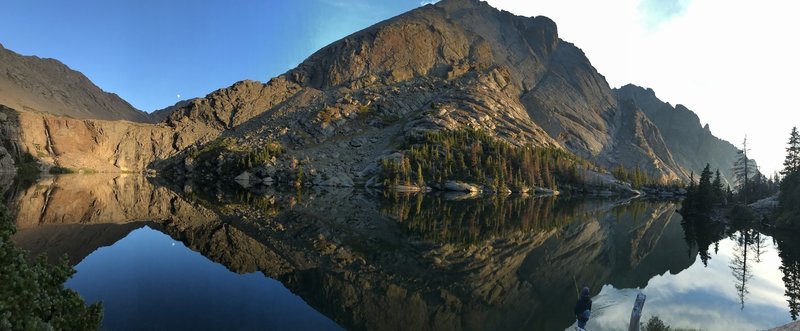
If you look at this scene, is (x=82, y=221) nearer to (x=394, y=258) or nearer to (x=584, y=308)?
(x=394, y=258)

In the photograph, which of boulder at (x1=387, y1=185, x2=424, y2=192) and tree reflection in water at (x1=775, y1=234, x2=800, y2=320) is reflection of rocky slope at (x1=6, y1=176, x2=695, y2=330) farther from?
boulder at (x1=387, y1=185, x2=424, y2=192)

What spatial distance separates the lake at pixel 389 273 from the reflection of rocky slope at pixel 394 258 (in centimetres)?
13

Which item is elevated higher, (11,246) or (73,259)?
(11,246)

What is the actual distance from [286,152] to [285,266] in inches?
6637

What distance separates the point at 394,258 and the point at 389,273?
4.70 metres

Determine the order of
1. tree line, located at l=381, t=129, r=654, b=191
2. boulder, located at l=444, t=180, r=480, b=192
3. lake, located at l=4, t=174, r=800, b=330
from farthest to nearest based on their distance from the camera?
tree line, located at l=381, t=129, r=654, b=191 < boulder, located at l=444, t=180, r=480, b=192 < lake, located at l=4, t=174, r=800, b=330

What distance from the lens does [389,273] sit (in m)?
27.3

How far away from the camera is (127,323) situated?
17375 mm

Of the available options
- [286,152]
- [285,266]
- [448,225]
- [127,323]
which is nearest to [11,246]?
[127,323]

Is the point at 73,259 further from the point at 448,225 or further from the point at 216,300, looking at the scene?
the point at 448,225

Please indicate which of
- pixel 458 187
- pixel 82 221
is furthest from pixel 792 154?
pixel 82 221

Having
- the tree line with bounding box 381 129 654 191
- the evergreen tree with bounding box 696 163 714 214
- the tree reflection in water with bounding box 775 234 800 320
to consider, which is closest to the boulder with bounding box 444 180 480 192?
the tree line with bounding box 381 129 654 191

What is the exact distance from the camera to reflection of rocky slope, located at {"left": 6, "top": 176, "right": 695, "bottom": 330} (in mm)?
21422

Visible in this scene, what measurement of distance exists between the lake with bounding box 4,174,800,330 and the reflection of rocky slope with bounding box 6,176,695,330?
13 cm
